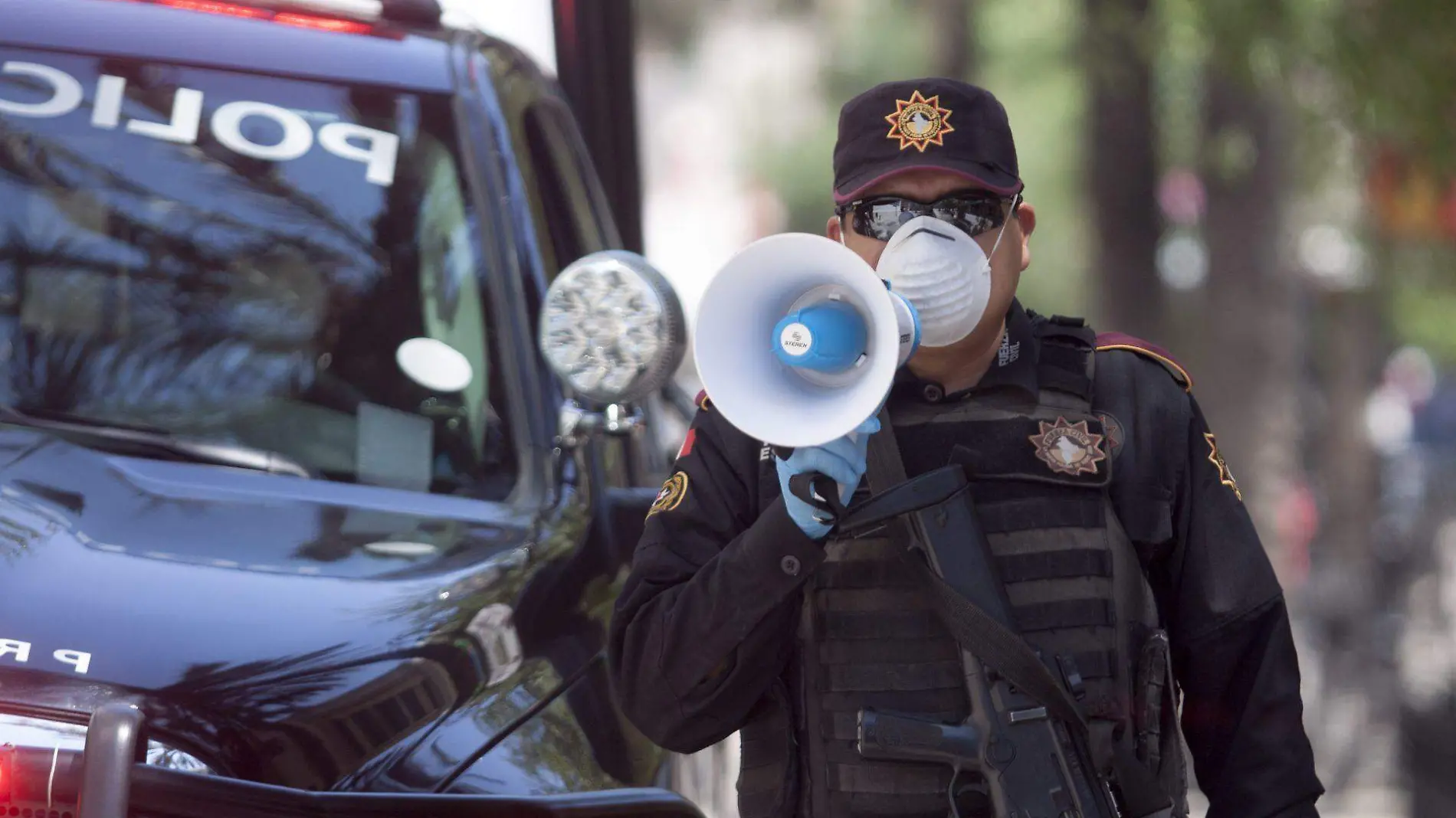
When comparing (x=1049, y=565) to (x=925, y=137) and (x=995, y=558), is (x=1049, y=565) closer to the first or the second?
(x=995, y=558)

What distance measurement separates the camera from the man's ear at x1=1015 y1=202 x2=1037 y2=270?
2.77 m

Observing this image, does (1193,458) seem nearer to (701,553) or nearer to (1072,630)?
(1072,630)

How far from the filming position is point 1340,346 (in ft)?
72.0

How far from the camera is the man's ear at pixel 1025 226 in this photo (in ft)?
9.10

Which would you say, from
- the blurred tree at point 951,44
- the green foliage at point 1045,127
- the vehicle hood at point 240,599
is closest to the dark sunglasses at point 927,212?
the vehicle hood at point 240,599

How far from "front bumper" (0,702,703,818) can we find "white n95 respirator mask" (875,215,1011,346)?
91 cm

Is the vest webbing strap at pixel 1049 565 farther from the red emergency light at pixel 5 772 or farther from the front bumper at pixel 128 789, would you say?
the red emergency light at pixel 5 772

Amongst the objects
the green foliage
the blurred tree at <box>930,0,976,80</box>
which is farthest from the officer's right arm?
the blurred tree at <box>930,0,976,80</box>

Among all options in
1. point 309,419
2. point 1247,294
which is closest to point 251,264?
point 309,419

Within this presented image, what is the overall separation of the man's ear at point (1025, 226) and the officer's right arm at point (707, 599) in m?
0.47

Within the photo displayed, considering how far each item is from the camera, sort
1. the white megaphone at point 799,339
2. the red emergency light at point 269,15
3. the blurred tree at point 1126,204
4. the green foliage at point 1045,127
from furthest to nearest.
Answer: the green foliage at point 1045,127, the blurred tree at point 1126,204, the red emergency light at point 269,15, the white megaphone at point 799,339

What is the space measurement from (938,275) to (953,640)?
472 mm

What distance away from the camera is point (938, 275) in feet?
8.46

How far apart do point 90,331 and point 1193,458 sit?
1877 mm
